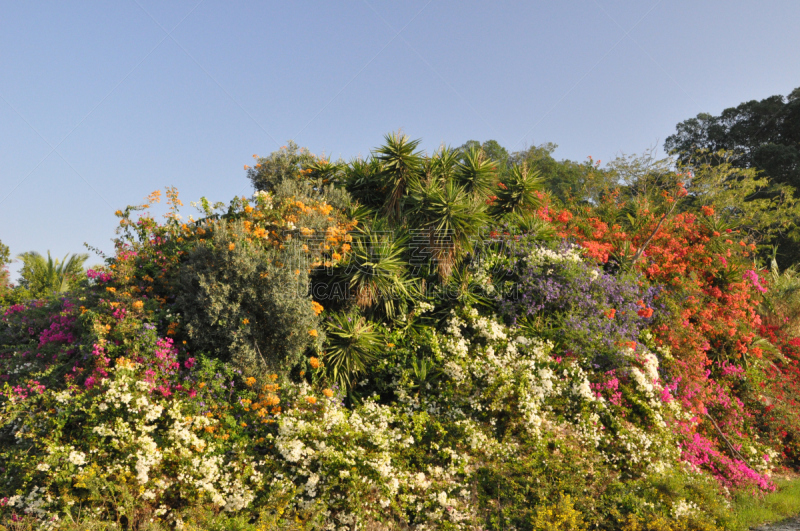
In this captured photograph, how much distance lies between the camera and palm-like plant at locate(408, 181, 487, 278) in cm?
843

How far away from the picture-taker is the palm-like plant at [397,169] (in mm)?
9062

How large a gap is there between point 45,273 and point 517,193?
1474 centimetres

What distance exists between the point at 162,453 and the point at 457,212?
5.71 metres

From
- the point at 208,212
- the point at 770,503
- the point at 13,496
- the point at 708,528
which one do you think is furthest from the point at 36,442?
Answer: the point at 770,503

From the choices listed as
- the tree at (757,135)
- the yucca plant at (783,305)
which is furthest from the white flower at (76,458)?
the tree at (757,135)

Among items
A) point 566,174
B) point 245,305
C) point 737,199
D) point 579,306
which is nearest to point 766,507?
point 579,306

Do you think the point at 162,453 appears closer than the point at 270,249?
Yes

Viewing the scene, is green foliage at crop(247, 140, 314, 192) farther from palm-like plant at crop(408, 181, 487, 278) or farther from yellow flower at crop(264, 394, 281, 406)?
yellow flower at crop(264, 394, 281, 406)

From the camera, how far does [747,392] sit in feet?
33.8

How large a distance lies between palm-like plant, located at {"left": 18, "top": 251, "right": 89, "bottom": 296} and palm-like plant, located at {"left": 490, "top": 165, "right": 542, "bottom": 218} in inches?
509

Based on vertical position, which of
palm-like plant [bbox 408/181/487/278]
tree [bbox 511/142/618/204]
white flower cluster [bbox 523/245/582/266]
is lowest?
white flower cluster [bbox 523/245/582/266]

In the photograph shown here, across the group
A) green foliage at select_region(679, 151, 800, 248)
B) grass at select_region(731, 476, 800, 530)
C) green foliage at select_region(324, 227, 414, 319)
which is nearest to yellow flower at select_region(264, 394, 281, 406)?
green foliage at select_region(324, 227, 414, 319)

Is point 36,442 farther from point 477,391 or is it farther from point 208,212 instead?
point 477,391

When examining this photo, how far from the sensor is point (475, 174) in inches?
379
